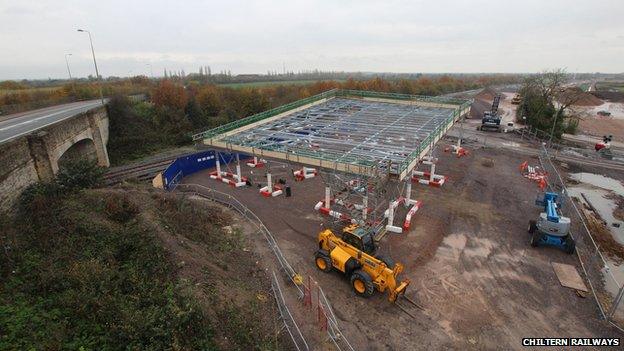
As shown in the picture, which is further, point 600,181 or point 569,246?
point 600,181

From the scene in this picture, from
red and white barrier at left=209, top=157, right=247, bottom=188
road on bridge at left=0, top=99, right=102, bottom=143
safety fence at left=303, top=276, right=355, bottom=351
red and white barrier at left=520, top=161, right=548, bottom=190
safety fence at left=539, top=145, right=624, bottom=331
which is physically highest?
road on bridge at left=0, top=99, right=102, bottom=143

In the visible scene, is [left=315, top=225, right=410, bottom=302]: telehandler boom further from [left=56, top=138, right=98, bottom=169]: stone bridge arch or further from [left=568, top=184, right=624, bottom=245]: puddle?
[left=56, top=138, right=98, bottom=169]: stone bridge arch

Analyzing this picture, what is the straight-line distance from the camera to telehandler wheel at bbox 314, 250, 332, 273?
15570 millimetres

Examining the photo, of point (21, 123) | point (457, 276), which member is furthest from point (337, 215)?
point (21, 123)

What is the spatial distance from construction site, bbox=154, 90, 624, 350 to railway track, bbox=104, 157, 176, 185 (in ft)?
7.87

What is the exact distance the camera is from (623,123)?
62.7 metres

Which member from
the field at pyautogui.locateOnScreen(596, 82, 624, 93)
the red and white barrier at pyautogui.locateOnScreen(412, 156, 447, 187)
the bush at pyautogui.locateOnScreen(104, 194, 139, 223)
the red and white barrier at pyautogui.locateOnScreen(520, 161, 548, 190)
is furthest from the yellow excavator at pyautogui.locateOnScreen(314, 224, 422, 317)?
Result: the field at pyautogui.locateOnScreen(596, 82, 624, 93)

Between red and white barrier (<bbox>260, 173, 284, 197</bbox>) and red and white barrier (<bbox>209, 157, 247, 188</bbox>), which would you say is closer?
red and white barrier (<bbox>260, 173, 284, 197</bbox>)

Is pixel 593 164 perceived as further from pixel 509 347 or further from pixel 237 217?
pixel 237 217

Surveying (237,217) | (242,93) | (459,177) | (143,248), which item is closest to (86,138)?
(237,217)

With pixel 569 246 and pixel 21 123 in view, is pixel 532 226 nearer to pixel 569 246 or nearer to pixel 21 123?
pixel 569 246

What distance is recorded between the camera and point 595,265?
16.8 metres

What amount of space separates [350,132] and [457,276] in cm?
1394

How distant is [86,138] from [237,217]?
17.6 meters
